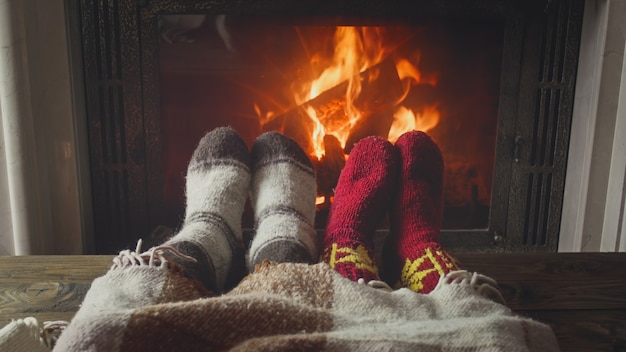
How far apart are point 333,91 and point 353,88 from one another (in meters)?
0.05

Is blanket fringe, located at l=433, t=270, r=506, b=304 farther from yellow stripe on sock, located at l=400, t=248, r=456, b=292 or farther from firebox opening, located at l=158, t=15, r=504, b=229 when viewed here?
firebox opening, located at l=158, t=15, r=504, b=229

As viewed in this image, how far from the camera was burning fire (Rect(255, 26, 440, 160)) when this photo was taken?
1296 millimetres

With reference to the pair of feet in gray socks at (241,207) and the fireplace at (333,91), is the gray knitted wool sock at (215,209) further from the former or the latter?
the fireplace at (333,91)

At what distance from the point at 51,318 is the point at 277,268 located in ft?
0.95

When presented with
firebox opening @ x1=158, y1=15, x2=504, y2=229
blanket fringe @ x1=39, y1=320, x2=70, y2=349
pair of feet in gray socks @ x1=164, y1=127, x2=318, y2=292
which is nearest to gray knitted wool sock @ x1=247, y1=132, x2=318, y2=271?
pair of feet in gray socks @ x1=164, y1=127, x2=318, y2=292

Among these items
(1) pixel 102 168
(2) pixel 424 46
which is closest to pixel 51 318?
(1) pixel 102 168

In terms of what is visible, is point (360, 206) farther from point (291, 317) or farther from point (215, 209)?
point (291, 317)

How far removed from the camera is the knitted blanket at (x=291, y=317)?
393 millimetres

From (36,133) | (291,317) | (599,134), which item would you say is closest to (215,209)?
(291,317)

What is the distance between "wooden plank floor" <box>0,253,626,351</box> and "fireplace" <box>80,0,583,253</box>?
1.69 ft

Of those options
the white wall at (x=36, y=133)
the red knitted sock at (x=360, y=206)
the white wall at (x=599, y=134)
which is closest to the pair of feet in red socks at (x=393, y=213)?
the red knitted sock at (x=360, y=206)

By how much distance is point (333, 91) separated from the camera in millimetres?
1317

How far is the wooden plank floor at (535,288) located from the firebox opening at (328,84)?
572 millimetres

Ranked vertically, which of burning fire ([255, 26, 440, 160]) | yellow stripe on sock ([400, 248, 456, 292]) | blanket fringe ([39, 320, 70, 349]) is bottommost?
blanket fringe ([39, 320, 70, 349])
